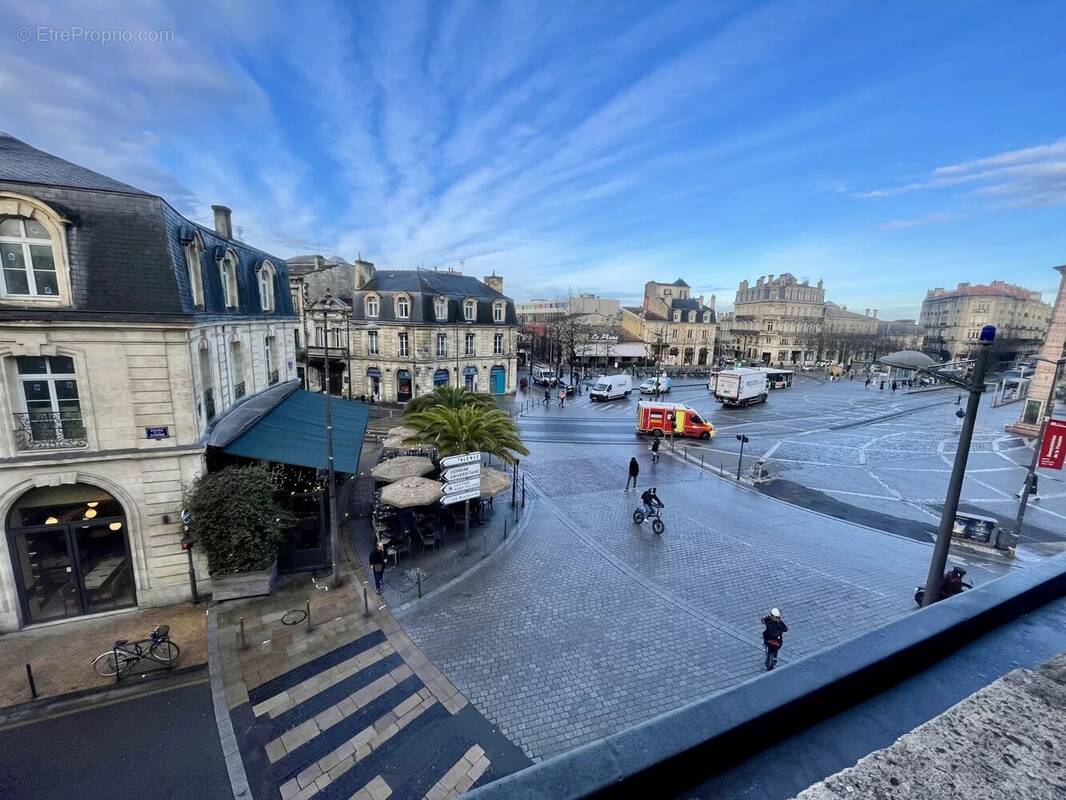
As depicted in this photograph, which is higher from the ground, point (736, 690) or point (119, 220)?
point (119, 220)

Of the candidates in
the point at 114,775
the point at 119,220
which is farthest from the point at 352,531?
the point at 119,220

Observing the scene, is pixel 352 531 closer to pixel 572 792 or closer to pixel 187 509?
pixel 187 509

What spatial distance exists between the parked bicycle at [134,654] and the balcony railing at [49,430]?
435 centimetres

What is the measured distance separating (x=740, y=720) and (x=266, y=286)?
67.5 ft

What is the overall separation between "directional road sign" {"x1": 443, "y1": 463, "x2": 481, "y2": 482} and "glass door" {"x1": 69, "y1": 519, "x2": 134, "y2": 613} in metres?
7.65

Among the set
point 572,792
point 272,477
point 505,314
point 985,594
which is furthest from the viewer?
point 505,314

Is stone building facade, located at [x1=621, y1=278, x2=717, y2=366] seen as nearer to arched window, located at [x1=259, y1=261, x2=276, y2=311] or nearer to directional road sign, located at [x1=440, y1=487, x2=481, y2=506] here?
arched window, located at [x1=259, y1=261, x2=276, y2=311]

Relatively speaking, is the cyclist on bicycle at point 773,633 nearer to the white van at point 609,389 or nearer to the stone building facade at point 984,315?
the white van at point 609,389

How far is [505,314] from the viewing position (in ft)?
145

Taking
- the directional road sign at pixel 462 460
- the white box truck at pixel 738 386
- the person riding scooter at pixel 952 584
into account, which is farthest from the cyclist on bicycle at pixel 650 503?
the white box truck at pixel 738 386

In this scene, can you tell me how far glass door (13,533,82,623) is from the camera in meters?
10.7

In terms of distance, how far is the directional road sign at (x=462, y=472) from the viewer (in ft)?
45.2

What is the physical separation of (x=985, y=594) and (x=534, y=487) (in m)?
18.3

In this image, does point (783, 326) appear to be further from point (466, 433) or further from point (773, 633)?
point (773, 633)
